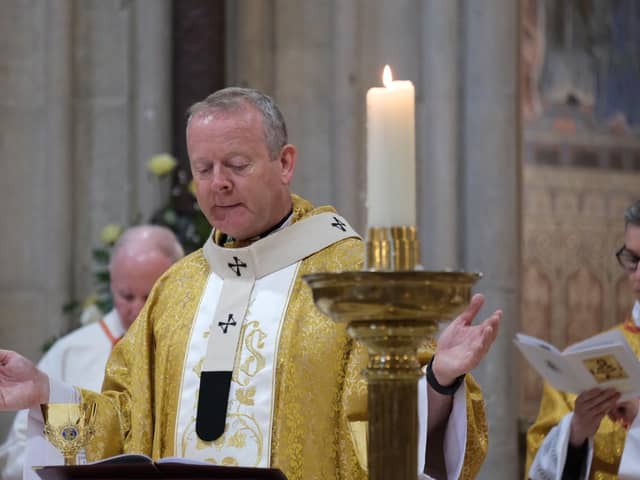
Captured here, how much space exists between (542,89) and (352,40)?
19.2 ft

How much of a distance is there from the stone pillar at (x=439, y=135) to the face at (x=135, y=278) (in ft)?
6.01

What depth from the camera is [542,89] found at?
486 inches

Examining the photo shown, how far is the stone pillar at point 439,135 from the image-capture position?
6793 mm

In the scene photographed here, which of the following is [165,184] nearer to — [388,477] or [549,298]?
[388,477]

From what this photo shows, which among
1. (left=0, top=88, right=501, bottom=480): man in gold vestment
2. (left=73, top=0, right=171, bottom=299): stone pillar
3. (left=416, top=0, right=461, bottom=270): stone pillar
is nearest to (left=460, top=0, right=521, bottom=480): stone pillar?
(left=416, top=0, right=461, bottom=270): stone pillar

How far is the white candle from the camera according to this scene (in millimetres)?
1908

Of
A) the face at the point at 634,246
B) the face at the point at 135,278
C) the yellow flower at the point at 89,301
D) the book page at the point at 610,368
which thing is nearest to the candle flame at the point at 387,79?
the book page at the point at 610,368

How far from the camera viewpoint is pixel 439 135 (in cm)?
680

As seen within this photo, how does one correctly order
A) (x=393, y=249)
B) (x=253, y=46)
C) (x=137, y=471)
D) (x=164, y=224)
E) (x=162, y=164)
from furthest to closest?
(x=253, y=46) < (x=164, y=224) < (x=162, y=164) < (x=137, y=471) < (x=393, y=249)

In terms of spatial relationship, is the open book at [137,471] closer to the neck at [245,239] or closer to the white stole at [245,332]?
the white stole at [245,332]

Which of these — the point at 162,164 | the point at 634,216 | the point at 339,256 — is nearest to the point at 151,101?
the point at 162,164

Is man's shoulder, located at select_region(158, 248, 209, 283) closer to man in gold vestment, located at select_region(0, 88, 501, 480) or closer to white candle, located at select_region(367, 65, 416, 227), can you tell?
man in gold vestment, located at select_region(0, 88, 501, 480)

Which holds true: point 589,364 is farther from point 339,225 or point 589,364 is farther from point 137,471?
point 137,471

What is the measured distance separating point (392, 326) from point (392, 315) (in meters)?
0.03
